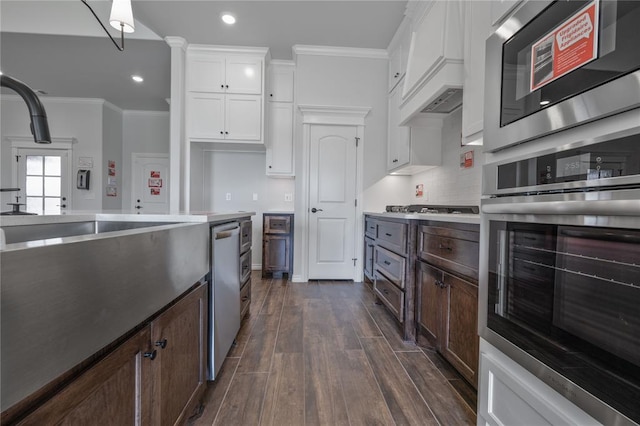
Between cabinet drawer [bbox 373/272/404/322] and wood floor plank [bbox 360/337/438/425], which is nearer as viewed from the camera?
wood floor plank [bbox 360/337/438/425]

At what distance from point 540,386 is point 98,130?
6.47 m

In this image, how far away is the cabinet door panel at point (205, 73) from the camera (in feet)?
10.9

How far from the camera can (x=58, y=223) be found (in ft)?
3.67

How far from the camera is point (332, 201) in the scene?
352cm

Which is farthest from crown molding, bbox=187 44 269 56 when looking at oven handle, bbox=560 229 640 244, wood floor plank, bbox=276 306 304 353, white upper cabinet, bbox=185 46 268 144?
oven handle, bbox=560 229 640 244

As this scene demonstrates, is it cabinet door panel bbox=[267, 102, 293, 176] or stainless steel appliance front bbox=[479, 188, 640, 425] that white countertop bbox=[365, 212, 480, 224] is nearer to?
stainless steel appliance front bbox=[479, 188, 640, 425]

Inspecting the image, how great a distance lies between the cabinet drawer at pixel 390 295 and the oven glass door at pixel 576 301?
3.73ft

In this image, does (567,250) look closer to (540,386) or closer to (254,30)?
(540,386)

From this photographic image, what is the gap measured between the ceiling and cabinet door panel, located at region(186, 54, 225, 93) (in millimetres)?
183

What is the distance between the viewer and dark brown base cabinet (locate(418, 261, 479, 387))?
1.28 m

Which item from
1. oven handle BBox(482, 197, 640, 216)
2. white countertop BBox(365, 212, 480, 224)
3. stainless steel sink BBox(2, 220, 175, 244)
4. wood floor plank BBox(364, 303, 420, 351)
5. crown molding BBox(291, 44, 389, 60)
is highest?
crown molding BBox(291, 44, 389, 60)

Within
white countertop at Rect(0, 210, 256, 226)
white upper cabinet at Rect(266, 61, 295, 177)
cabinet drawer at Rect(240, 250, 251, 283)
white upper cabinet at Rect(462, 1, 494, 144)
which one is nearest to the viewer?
white countertop at Rect(0, 210, 256, 226)

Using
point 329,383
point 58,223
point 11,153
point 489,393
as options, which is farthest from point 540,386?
point 11,153

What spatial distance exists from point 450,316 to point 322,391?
756 mm
